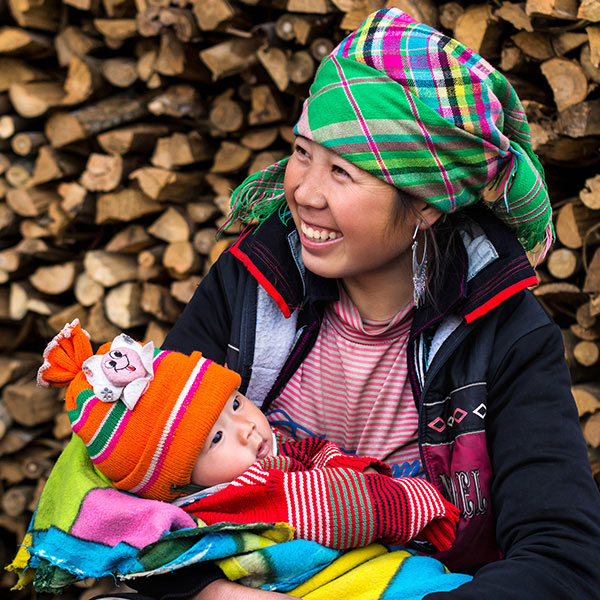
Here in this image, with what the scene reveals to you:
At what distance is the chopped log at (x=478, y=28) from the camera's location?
→ 2189mm

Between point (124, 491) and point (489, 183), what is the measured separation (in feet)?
3.12

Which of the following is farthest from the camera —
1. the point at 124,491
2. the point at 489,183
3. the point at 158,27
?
the point at 158,27

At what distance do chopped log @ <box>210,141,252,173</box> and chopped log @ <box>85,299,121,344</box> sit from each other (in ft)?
2.36

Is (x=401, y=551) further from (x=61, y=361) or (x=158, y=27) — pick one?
(x=158, y=27)

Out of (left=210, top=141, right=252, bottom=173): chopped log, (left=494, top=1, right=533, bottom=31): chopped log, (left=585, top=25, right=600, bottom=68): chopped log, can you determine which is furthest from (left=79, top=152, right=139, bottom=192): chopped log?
(left=585, top=25, right=600, bottom=68): chopped log

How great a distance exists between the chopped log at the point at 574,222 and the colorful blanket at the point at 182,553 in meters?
1.24

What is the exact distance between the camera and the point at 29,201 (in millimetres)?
2943

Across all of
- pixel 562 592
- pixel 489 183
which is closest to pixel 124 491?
pixel 562 592

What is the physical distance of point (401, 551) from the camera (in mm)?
1388

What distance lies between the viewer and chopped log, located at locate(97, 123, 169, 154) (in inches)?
109

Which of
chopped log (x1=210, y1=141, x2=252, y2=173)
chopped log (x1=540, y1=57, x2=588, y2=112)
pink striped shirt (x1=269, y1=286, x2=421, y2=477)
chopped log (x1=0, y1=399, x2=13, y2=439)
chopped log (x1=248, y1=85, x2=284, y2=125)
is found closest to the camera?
pink striped shirt (x1=269, y1=286, x2=421, y2=477)

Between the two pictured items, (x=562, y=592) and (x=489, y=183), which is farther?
(x=489, y=183)

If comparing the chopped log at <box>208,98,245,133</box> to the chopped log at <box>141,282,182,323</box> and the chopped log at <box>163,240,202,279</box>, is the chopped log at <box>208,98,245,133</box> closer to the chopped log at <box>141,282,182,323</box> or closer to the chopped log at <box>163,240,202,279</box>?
the chopped log at <box>163,240,202,279</box>

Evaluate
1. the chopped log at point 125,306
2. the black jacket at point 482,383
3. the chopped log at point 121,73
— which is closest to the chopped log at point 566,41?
the black jacket at point 482,383
